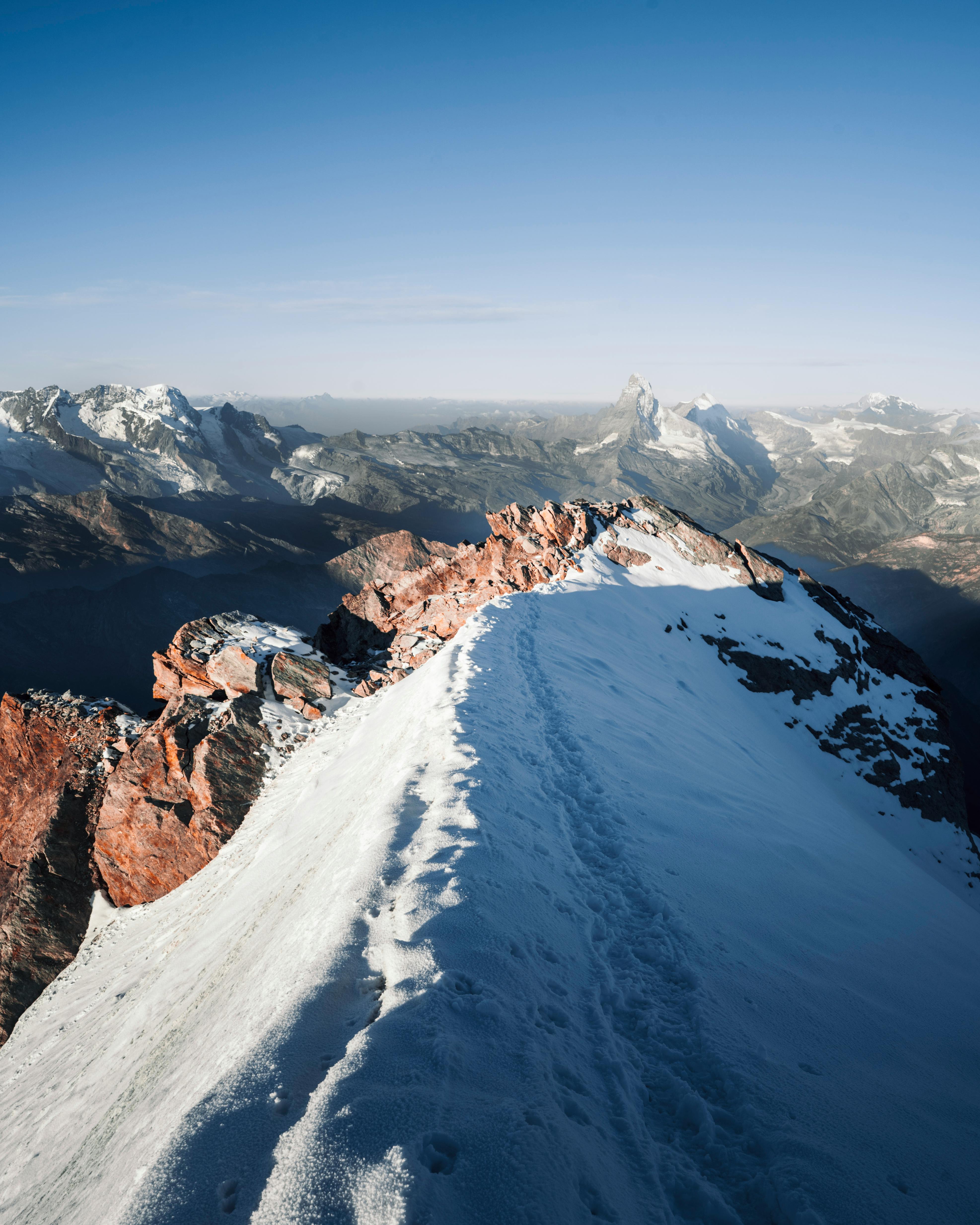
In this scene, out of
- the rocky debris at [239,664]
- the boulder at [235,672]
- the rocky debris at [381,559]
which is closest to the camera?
the rocky debris at [239,664]

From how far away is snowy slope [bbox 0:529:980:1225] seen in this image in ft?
14.7

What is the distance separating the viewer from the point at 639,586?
1510 inches

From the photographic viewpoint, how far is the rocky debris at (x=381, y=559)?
13825 centimetres

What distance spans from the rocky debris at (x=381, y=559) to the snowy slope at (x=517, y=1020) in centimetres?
11280

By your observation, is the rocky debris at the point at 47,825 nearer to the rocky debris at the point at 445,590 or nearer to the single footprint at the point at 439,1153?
the rocky debris at the point at 445,590

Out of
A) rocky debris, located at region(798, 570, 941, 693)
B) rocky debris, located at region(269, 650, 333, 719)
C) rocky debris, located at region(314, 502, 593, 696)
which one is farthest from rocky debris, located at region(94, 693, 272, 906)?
rocky debris, located at region(798, 570, 941, 693)

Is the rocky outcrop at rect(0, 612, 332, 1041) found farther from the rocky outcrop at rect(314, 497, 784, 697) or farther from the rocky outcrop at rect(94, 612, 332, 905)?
the rocky outcrop at rect(314, 497, 784, 697)

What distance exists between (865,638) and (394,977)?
173ft

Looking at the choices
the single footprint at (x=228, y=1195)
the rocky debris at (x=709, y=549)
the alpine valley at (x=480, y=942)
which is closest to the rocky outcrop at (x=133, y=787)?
the alpine valley at (x=480, y=942)

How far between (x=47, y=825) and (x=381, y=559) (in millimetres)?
126448

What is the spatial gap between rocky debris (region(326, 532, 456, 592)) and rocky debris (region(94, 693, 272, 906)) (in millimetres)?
102974

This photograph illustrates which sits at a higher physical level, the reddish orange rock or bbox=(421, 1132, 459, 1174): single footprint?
bbox=(421, 1132, 459, 1174): single footprint

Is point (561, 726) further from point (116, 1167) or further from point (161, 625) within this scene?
point (161, 625)

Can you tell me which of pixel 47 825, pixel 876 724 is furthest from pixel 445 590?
pixel 876 724
